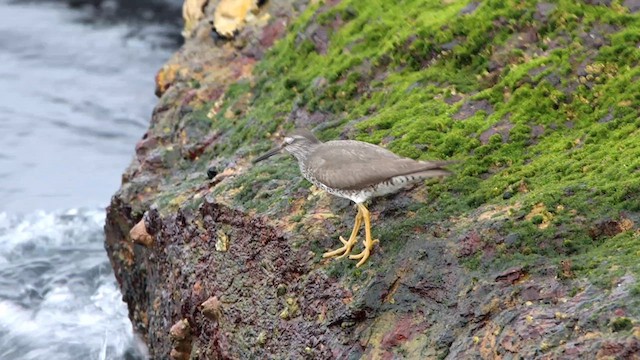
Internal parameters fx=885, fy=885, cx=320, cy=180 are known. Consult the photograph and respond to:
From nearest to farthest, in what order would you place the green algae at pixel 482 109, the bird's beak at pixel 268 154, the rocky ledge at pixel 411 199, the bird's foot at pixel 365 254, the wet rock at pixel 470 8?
the rocky ledge at pixel 411 199, the green algae at pixel 482 109, the bird's foot at pixel 365 254, the bird's beak at pixel 268 154, the wet rock at pixel 470 8

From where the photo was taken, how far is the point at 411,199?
25.5ft

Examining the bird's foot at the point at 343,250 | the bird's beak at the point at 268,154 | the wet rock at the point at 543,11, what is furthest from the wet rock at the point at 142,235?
the wet rock at the point at 543,11

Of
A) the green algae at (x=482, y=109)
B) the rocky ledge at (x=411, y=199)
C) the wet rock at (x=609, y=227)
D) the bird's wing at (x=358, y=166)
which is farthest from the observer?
the bird's wing at (x=358, y=166)

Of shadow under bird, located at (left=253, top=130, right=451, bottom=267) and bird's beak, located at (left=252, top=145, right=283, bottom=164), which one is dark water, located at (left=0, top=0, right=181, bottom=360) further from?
shadow under bird, located at (left=253, top=130, right=451, bottom=267)

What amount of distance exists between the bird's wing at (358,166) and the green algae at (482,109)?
45cm

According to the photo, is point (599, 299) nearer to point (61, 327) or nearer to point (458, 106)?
point (458, 106)

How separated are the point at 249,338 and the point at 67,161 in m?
13.9

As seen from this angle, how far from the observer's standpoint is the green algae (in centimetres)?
678

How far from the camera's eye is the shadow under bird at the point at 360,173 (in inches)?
287

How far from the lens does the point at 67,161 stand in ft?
67.5

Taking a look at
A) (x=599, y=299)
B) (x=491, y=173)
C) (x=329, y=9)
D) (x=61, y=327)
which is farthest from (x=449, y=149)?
(x=61, y=327)

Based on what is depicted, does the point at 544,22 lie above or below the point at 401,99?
above

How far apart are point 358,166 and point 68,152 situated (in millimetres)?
14814

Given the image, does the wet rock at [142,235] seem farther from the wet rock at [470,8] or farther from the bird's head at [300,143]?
the wet rock at [470,8]
